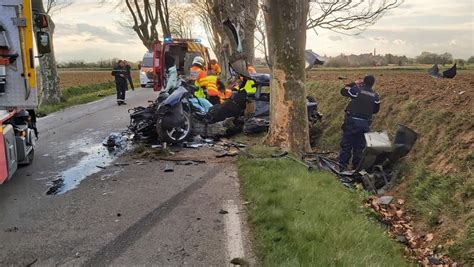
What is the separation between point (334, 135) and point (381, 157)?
8.98ft

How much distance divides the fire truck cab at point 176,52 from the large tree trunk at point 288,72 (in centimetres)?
1149

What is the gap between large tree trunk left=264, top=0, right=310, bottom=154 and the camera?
26.9 feet

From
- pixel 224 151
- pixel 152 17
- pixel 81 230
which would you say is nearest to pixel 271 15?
pixel 224 151

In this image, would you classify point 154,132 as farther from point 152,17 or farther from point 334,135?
point 152,17

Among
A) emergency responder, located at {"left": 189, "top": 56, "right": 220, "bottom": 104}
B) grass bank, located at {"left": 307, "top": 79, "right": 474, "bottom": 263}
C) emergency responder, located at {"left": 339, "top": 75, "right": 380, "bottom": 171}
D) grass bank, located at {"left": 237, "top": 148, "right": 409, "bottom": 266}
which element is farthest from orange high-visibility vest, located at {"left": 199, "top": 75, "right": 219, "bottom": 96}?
grass bank, located at {"left": 237, "top": 148, "right": 409, "bottom": 266}

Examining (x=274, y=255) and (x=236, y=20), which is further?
(x=236, y=20)

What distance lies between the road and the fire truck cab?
1126 centimetres

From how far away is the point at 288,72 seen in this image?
8.43 m

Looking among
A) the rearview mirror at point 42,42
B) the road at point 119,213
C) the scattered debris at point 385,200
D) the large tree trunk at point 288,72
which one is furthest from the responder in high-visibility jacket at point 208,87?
the scattered debris at point 385,200

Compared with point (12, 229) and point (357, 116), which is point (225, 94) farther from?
point (12, 229)

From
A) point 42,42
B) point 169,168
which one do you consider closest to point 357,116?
point 169,168

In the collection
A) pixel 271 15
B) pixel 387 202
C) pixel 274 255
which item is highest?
pixel 271 15

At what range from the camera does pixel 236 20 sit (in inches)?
770

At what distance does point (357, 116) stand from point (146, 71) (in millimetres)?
24825
